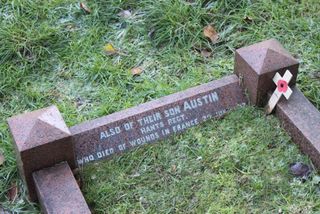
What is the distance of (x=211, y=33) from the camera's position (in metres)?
4.39

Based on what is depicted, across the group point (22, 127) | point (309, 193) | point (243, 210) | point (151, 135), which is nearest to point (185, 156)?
point (151, 135)

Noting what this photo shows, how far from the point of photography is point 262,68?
3.49 m

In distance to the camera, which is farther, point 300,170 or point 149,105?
point 149,105

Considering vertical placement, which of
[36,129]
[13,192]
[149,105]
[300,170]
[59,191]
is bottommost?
[13,192]

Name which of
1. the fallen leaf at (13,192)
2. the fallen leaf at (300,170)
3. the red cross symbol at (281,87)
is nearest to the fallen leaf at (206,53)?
the red cross symbol at (281,87)

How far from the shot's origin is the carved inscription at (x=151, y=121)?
11.1 feet

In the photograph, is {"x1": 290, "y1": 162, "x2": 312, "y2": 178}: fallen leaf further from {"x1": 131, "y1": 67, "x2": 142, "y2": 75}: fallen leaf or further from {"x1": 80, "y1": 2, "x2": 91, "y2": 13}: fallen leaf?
{"x1": 80, "y1": 2, "x2": 91, "y2": 13}: fallen leaf

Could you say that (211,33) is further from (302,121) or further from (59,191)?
(59,191)

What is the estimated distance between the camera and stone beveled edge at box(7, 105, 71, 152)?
10.00 feet

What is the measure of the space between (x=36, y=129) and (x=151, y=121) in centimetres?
72

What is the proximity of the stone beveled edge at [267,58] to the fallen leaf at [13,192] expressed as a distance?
1.53 meters

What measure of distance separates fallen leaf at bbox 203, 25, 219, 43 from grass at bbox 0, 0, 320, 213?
45 mm

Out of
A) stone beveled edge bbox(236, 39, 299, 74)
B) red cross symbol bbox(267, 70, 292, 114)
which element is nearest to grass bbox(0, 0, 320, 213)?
red cross symbol bbox(267, 70, 292, 114)

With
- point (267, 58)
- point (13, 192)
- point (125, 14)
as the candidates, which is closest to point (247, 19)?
point (125, 14)
